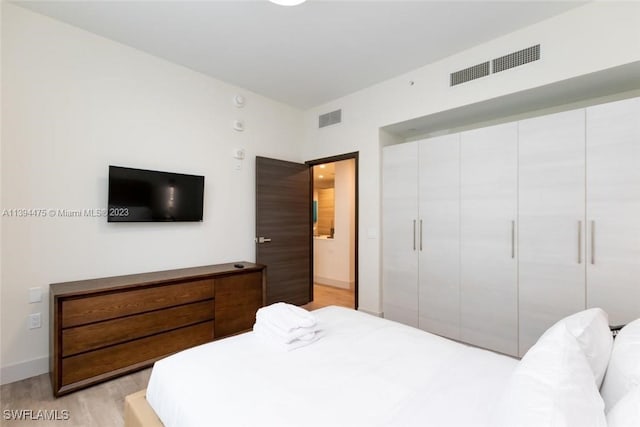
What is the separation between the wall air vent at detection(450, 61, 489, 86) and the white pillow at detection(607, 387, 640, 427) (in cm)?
286

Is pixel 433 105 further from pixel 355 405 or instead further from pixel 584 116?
pixel 355 405

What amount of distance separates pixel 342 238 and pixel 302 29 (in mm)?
3760

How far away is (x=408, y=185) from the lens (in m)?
3.47

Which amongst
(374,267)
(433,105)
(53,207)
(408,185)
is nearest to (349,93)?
(433,105)

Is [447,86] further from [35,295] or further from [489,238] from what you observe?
[35,295]

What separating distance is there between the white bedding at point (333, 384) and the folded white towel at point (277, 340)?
32 mm

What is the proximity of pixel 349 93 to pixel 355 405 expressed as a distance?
3744 millimetres

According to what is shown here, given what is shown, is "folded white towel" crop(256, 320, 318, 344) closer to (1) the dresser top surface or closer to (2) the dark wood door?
(1) the dresser top surface

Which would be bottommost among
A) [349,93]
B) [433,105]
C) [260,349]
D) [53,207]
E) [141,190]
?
[260,349]

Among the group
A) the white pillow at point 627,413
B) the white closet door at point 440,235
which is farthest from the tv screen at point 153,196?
the white pillow at point 627,413

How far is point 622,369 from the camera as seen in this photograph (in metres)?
1.02

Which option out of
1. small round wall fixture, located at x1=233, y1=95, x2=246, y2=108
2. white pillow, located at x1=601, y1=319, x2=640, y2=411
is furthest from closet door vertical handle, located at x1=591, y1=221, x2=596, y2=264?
small round wall fixture, located at x1=233, y1=95, x2=246, y2=108

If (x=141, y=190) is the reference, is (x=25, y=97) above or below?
above

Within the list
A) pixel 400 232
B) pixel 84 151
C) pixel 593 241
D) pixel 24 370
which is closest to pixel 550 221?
pixel 593 241
